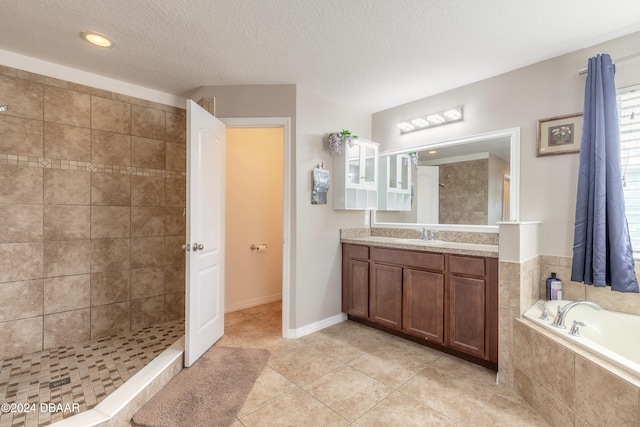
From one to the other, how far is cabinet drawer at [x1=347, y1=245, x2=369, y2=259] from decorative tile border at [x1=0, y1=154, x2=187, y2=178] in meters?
1.96

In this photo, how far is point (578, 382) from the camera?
149 centimetres

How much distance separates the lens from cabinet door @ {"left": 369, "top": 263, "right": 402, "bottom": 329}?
2.69 metres

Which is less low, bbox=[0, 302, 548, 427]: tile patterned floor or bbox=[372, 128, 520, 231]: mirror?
bbox=[372, 128, 520, 231]: mirror

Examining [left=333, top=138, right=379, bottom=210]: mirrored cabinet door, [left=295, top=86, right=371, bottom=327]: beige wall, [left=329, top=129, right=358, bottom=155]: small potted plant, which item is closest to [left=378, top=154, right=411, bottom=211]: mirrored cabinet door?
[left=333, top=138, right=379, bottom=210]: mirrored cabinet door

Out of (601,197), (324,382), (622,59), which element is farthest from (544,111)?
(324,382)

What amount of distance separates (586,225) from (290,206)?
223 centimetres

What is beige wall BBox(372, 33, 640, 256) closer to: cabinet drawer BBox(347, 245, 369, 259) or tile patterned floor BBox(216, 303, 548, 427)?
tile patterned floor BBox(216, 303, 548, 427)

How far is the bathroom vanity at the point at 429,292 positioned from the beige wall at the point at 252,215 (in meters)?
1.22

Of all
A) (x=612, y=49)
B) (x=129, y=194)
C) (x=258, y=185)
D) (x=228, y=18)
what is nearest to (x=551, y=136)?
(x=612, y=49)

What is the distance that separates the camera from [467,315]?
7.39 ft

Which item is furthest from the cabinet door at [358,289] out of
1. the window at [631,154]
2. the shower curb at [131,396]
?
the window at [631,154]

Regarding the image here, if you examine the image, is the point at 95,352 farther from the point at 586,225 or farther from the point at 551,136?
the point at 551,136

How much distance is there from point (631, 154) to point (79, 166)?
4.19 m

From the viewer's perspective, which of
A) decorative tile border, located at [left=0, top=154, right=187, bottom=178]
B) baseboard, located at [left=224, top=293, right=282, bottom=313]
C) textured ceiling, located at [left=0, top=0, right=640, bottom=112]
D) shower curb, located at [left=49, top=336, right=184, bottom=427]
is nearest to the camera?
shower curb, located at [left=49, top=336, right=184, bottom=427]
